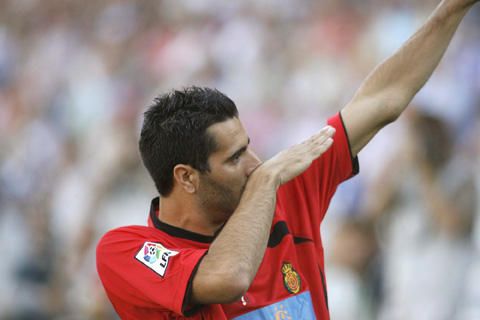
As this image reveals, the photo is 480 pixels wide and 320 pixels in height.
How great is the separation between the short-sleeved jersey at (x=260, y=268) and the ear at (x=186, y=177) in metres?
0.16

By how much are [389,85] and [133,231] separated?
1106mm

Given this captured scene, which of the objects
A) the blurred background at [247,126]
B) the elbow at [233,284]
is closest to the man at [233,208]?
the elbow at [233,284]

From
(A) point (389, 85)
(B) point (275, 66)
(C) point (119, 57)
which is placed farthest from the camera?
(C) point (119, 57)

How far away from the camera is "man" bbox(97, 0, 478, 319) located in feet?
9.32

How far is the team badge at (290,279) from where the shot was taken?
3.04 meters

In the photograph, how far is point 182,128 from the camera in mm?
3021

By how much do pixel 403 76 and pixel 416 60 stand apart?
8 cm

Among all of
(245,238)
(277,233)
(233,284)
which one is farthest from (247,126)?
(233,284)

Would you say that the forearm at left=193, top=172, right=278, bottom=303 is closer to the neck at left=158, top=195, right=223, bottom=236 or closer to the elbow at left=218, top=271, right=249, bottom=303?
the elbow at left=218, top=271, right=249, bottom=303

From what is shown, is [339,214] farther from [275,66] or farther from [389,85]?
[389,85]

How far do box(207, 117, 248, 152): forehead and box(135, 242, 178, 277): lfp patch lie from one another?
391 millimetres

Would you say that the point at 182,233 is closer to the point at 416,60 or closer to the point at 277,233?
the point at 277,233

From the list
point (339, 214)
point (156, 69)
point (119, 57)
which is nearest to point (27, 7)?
point (119, 57)

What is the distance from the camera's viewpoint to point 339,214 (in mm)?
6254
